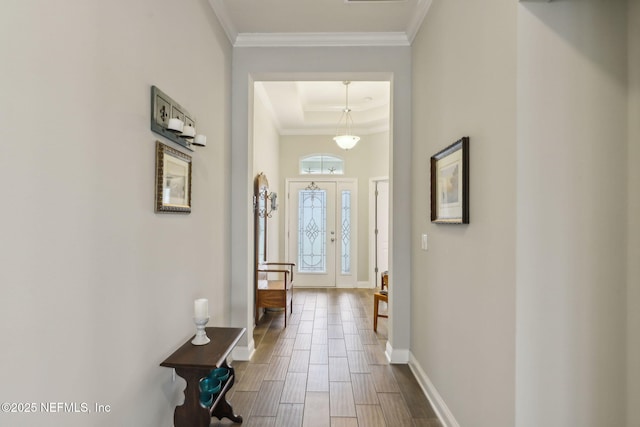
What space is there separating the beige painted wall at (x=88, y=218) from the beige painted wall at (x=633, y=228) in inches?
80.6

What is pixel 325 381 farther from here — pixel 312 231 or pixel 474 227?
pixel 312 231

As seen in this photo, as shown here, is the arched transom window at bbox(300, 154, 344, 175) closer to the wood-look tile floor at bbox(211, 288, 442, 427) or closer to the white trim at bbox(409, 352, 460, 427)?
the wood-look tile floor at bbox(211, 288, 442, 427)

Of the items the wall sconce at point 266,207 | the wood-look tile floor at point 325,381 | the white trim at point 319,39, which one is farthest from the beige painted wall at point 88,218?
the wall sconce at point 266,207

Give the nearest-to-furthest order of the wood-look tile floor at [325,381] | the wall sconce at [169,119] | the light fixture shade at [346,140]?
the wall sconce at [169,119]
the wood-look tile floor at [325,381]
the light fixture shade at [346,140]

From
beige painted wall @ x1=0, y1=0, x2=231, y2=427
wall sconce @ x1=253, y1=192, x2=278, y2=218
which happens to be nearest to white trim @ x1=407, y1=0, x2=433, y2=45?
beige painted wall @ x1=0, y1=0, x2=231, y2=427

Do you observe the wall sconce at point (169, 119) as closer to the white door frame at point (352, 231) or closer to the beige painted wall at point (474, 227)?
the beige painted wall at point (474, 227)

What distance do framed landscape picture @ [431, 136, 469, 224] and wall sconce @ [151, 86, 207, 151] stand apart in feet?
4.98

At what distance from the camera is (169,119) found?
71.8 inches

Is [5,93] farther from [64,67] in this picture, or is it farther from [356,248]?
[356,248]

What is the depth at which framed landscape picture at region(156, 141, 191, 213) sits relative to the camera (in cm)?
172

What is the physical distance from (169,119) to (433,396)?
247cm

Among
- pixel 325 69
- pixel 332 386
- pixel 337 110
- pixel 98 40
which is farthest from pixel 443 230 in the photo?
pixel 337 110

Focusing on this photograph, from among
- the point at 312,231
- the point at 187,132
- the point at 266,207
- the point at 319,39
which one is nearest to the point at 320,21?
the point at 319,39

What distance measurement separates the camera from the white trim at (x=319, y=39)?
3086mm
